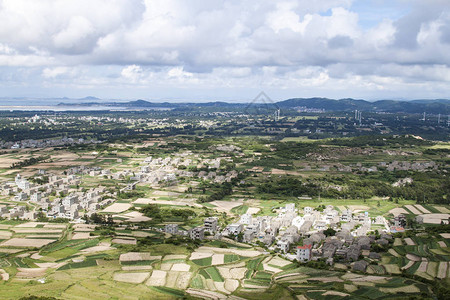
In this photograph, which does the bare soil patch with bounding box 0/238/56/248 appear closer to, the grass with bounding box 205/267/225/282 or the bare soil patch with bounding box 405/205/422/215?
the grass with bounding box 205/267/225/282

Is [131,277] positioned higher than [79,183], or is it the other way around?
[131,277]

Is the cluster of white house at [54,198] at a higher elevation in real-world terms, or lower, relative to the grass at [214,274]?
lower

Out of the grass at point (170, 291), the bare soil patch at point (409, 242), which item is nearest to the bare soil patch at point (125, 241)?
the grass at point (170, 291)

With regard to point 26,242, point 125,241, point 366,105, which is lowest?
point 26,242

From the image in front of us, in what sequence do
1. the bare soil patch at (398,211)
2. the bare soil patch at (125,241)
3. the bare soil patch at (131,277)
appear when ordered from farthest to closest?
the bare soil patch at (398,211) → the bare soil patch at (125,241) → the bare soil patch at (131,277)

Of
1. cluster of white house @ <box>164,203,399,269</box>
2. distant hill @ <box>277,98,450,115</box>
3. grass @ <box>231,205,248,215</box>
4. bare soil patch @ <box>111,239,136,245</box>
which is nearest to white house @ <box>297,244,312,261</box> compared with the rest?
cluster of white house @ <box>164,203,399,269</box>

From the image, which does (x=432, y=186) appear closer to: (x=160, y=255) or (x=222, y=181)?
(x=222, y=181)

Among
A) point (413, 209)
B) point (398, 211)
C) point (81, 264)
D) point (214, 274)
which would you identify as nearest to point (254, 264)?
point (214, 274)

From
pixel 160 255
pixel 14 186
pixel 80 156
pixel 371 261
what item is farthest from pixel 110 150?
pixel 371 261

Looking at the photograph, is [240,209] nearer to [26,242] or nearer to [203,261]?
[203,261]

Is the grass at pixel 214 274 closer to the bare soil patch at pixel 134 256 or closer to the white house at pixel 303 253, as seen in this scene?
the bare soil patch at pixel 134 256

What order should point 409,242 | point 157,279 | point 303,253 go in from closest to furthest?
1. point 157,279
2. point 303,253
3. point 409,242

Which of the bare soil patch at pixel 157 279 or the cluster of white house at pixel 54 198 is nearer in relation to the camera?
the bare soil patch at pixel 157 279
